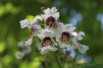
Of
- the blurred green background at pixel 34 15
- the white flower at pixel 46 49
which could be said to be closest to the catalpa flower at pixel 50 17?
the white flower at pixel 46 49

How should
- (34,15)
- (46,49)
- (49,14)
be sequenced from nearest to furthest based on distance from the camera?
(46,49) → (49,14) → (34,15)

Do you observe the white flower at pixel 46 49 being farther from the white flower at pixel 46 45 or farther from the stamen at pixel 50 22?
the stamen at pixel 50 22

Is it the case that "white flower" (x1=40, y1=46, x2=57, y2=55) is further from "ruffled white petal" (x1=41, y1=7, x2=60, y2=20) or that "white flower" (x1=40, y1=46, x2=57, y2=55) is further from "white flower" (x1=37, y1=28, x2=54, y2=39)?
"ruffled white petal" (x1=41, y1=7, x2=60, y2=20)

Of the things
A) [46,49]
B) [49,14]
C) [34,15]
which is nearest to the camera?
[46,49]

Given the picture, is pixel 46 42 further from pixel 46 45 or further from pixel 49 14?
pixel 49 14

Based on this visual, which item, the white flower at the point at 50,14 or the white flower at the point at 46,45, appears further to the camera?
the white flower at the point at 50,14

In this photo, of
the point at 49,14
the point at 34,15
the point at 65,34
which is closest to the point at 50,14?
the point at 49,14
